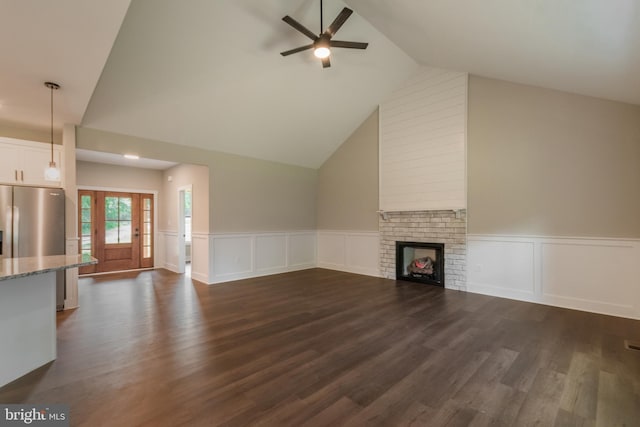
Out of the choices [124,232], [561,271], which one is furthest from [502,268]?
[124,232]

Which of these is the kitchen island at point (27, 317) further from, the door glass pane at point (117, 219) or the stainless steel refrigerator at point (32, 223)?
the door glass pane at point (117, 219)

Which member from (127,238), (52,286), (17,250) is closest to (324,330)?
(52,286)

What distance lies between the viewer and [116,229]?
7152 mm

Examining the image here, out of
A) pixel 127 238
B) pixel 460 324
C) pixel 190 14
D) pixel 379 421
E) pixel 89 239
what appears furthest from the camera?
pixel 127 238

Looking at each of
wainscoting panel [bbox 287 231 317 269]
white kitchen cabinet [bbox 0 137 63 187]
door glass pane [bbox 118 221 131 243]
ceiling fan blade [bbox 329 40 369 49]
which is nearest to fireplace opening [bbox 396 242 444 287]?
wainscoting panel [bbox 287 231 317 269]

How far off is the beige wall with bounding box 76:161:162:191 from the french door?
239 millimetres

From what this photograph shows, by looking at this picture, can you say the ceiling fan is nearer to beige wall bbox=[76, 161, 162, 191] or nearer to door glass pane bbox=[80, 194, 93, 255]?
beige wall bbox=[76, 161, 162, 191]

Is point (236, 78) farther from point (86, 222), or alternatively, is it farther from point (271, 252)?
point (86, 222)

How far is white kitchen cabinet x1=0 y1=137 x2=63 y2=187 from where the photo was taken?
382 centimetres

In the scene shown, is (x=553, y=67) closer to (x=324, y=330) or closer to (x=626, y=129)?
(x=626, y=129)

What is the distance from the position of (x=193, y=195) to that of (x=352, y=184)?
3.61 metres

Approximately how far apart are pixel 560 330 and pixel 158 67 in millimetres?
5777

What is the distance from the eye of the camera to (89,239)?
673cm

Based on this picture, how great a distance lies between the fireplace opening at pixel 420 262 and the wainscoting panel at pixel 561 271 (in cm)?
53
